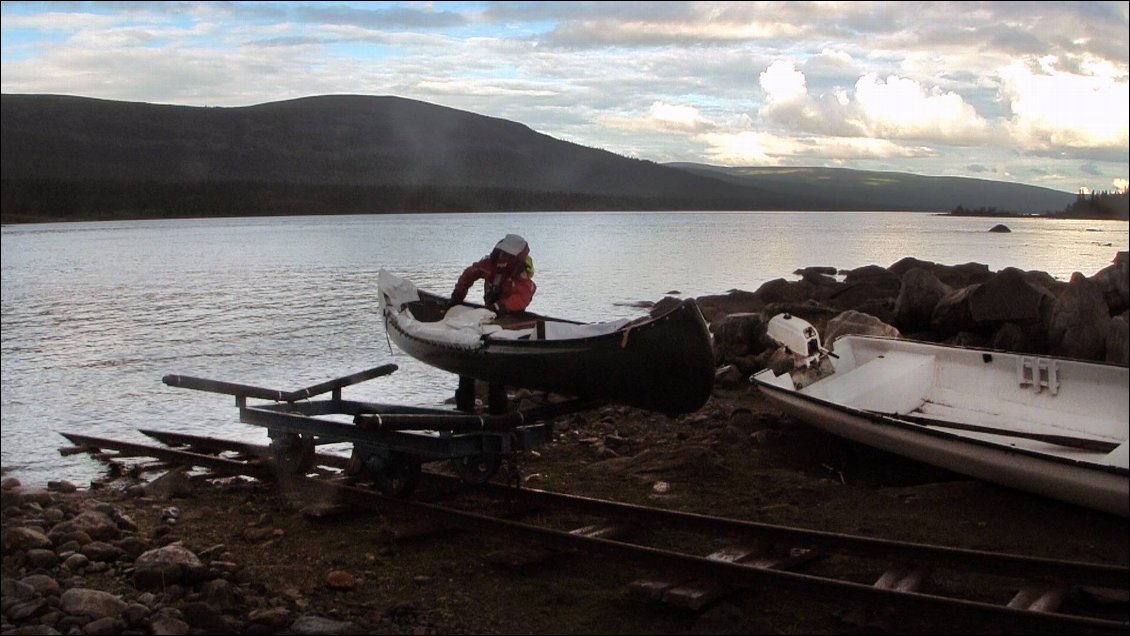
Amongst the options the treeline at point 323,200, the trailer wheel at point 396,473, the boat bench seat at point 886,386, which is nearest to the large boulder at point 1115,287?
the boat bench seat at point 886,386

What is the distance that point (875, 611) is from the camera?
6.46 m

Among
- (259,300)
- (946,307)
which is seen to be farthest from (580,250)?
(946,307)

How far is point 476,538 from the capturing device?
8336 mm

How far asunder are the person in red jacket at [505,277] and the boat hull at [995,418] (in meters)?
2.97

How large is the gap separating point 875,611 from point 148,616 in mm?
4552

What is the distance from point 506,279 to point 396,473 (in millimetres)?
3881

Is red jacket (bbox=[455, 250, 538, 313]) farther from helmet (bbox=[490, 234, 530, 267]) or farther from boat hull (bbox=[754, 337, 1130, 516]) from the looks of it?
boat hull (bbox=[754, 337, 1130, 516])

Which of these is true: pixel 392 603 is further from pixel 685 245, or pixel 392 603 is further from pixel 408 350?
pixel 685 245

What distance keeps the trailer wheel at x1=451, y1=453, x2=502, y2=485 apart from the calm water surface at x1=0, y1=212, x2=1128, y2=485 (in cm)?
366

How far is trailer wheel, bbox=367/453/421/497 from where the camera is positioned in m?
9.05

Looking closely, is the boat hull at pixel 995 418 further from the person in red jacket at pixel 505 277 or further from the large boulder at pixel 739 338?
the large boulder at pixel 739 338

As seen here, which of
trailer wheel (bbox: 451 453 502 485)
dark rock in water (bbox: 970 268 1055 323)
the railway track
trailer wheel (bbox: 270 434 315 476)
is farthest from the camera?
dark rock in water (bbox: 970 268 1055 323)

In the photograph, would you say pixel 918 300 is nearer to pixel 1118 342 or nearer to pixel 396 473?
pixel 1118 342

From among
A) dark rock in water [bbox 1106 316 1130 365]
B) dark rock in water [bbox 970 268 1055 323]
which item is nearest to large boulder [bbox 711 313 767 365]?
dark rock in water [bbox 970 268 1055 323]
